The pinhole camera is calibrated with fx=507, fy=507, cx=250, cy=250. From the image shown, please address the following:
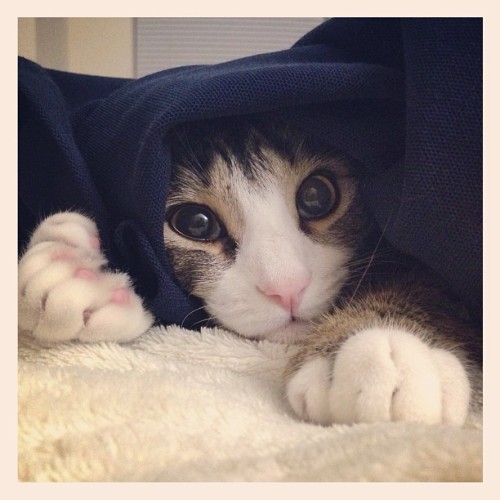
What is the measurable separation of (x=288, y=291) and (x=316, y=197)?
0.17 meters

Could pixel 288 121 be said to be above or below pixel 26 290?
above

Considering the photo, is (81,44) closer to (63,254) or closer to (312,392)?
(63,254)

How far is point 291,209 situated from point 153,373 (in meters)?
0.30

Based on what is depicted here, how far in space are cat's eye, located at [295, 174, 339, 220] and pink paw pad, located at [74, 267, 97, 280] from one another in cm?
29

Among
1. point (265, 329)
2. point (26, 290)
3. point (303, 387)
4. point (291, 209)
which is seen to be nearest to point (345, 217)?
point (291, 209)

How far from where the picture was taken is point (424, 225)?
0.57 meters

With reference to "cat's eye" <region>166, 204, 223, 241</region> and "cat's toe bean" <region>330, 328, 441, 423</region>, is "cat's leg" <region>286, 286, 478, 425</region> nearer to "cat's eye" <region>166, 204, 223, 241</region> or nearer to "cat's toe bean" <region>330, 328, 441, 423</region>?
"cat's toe bean" <region>330, 328, 441, 423</region>

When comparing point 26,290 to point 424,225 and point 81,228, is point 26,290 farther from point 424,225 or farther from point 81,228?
point 424,225

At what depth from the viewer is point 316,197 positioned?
720 millimetres

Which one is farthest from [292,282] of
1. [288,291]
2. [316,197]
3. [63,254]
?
[63,254]

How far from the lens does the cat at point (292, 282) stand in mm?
446

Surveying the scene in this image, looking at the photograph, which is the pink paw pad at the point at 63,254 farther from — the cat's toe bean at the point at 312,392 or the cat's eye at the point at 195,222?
the cat's toe bean at the point at 312,392

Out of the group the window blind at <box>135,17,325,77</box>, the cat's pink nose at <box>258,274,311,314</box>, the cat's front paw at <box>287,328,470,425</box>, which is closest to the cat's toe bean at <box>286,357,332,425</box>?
the cat's front paw at <box>287,328,470,425</box>

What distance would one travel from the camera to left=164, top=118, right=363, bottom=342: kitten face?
63cm
